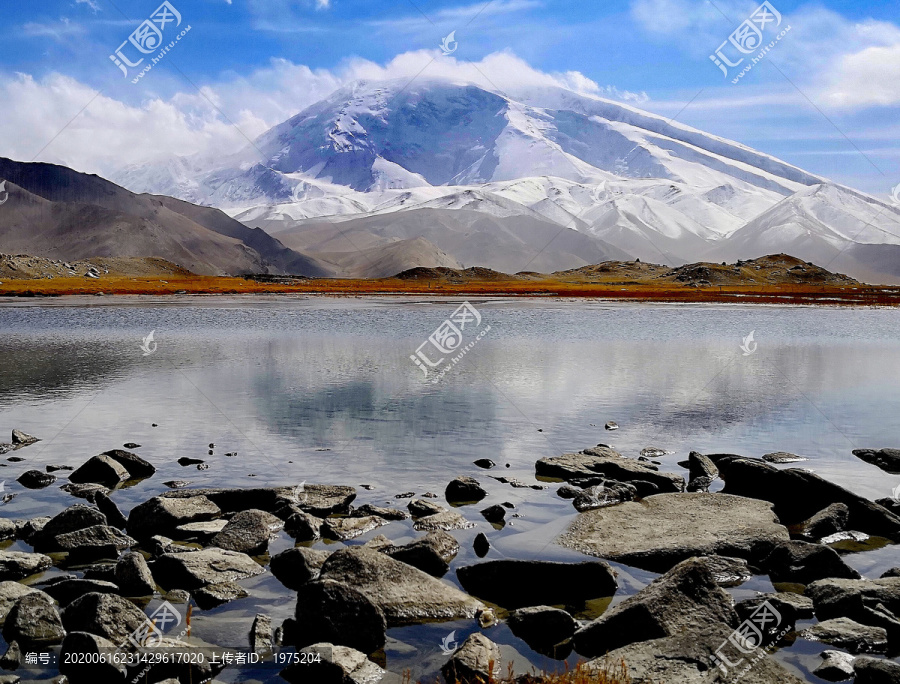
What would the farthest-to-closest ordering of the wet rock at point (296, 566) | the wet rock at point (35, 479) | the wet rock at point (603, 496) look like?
the wet rock at point (35, 479) < the wet rock at point (603, 496) < the wet rock at point (296, 566)

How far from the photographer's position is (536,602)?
377 inches

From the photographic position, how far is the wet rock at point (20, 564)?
9.96 meters

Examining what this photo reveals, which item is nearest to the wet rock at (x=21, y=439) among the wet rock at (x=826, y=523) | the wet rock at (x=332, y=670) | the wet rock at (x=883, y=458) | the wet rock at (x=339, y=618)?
the wet rock at (x=339, y=618)

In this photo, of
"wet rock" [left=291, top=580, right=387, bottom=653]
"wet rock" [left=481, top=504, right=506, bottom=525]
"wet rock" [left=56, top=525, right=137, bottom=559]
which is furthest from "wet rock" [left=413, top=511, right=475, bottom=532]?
"wet rock" [left=56, top=525, right=137, bottom=559]

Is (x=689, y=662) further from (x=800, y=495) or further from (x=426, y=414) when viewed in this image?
(x=426, y=414)

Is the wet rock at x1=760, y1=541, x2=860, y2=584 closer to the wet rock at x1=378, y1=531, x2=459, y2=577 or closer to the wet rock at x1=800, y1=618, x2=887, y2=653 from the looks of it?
the wet rock at x1=800, y1=618, x2=887, y2=653

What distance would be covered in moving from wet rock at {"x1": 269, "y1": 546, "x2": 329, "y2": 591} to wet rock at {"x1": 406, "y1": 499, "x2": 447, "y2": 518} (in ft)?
8.55

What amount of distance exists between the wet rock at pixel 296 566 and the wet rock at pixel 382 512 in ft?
7.62

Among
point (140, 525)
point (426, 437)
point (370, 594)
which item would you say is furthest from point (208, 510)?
point (426, 437)

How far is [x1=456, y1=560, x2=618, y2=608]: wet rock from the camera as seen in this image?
9.70 m

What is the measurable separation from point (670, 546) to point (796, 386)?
60.2 ft

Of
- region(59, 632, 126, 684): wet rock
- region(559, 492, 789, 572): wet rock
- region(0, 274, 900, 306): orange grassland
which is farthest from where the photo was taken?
region(0, 274, 900, 306): orange grassland

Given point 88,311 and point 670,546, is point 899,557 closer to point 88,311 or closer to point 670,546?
point 670,546

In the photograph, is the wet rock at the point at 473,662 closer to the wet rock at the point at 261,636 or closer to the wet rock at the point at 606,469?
the wet rock at the point at 261,636
